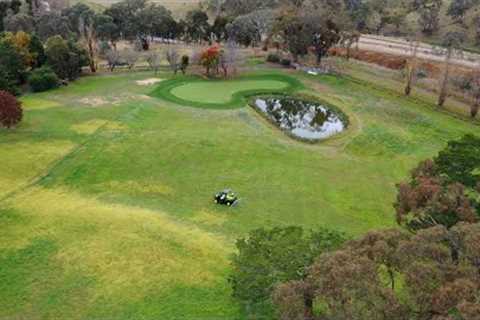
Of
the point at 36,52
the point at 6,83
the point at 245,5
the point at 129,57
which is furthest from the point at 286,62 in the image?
the point at 6,83

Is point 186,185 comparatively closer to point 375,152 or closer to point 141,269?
point 141,269

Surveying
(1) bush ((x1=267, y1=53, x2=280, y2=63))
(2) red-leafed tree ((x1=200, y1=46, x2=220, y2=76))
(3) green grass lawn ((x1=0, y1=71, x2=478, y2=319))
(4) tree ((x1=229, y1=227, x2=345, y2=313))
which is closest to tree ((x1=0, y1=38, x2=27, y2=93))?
(3) green grass lawn ((x1=0, y1=71, x2=478, y2=319))

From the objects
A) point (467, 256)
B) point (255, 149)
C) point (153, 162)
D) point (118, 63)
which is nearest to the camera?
point (467, 256)

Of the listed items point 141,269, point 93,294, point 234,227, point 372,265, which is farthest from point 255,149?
point 372,265

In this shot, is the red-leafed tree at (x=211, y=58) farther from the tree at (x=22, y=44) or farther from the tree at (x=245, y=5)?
the tree at (x=245, y=5)

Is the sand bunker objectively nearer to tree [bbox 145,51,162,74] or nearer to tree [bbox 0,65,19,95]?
tree [bbox 145,51,162,74]

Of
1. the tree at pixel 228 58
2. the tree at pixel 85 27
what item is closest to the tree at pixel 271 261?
the tree at pixel 228 58
